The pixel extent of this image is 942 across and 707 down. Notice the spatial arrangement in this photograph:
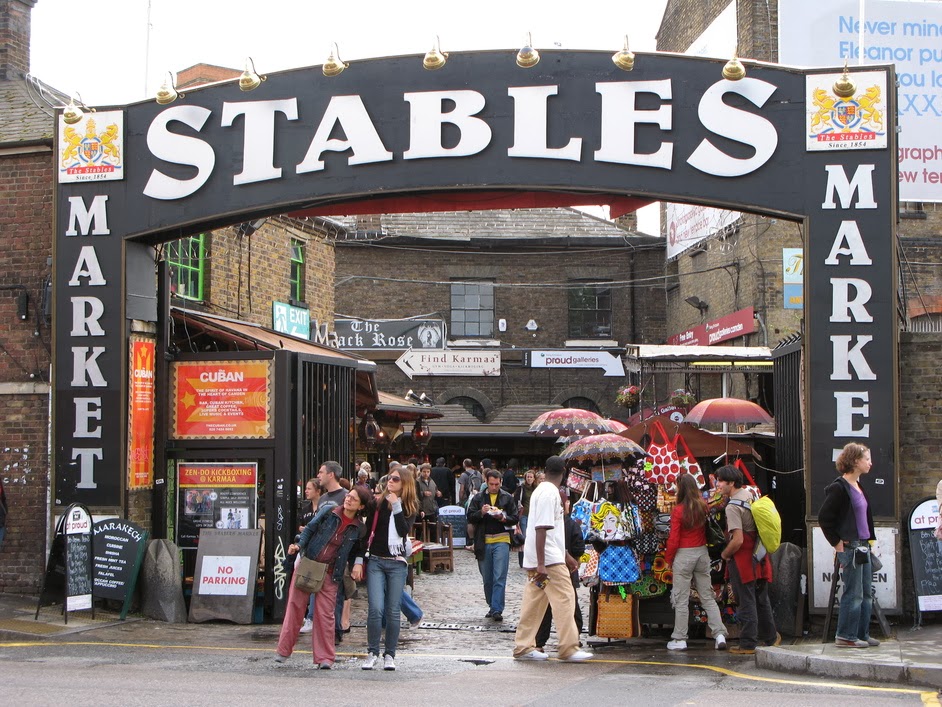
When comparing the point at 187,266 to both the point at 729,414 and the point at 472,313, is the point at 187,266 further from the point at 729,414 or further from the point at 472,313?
the point at 472,313

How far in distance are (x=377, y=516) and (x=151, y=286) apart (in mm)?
5201

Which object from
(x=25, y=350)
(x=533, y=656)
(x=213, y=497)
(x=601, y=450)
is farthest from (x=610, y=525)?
(x=25, y=350)

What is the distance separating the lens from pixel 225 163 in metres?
13.1

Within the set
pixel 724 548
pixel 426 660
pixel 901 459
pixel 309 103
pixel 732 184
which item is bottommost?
pixel 426 660

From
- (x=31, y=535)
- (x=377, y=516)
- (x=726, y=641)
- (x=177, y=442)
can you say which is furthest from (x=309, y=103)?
(x=726, y=641)

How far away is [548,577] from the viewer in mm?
10266

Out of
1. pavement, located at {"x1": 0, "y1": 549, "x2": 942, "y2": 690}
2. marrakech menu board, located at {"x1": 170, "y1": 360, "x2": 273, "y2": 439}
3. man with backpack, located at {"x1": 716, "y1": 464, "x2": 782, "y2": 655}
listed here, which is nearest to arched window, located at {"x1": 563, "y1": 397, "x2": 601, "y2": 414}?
pavement, located at {"x1": 0, "y1": 549, "x2": 942, "y2": 690}

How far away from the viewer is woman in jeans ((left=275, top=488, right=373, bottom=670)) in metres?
9.77

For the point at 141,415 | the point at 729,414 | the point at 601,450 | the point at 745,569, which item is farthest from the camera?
the point at 729,414

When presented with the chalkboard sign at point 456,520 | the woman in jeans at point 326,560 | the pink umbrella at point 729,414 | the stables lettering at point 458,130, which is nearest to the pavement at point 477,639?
the woman in jeans at point 326,560

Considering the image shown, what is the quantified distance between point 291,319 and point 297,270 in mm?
1293

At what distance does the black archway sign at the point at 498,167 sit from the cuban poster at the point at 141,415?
20 centimetres

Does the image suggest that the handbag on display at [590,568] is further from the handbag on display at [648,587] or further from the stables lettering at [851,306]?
the stables lettering at [851,306]

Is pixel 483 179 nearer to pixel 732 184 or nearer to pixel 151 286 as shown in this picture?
pixel 732 184
